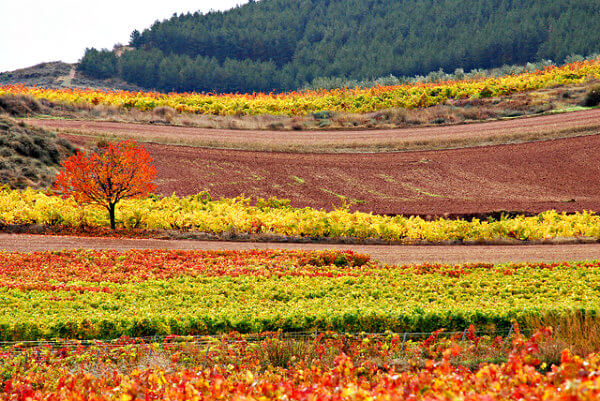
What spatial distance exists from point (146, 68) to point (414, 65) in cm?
5181

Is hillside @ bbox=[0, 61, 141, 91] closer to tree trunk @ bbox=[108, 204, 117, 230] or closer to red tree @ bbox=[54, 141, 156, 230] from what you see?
red tree @ bbox=[54, 141, 156, 230]

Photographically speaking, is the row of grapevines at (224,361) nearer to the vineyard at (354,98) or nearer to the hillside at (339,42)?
the vineyard at (354,98)

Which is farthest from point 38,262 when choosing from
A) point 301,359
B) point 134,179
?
point 301,359

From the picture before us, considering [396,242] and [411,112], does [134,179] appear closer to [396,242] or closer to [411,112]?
[396,242]

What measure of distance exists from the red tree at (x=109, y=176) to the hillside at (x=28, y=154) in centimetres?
752

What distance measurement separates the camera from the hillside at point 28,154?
107 feet

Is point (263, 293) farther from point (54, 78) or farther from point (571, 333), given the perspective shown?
point (54, 78)

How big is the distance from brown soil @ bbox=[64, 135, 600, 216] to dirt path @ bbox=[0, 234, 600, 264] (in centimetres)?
517

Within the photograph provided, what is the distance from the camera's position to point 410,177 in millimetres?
35031

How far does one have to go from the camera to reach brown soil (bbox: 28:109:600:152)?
40.3 m

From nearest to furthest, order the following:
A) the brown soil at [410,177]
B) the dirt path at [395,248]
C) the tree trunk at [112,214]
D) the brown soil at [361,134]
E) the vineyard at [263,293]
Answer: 1. the vineyard at [263,293]
2. the dirt path at [395,248]
3. the tree trunk at [112,214]
4. the brown soil at [410,177]
5. the brown soil at [361,134]

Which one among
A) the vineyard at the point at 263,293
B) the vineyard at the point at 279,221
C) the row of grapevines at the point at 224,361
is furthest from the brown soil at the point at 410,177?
the row of grapevines at the point at 224,361

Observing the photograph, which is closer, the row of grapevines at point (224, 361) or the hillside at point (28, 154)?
the row of grapevines at point (224, 361)

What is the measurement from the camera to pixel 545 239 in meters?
24.4
